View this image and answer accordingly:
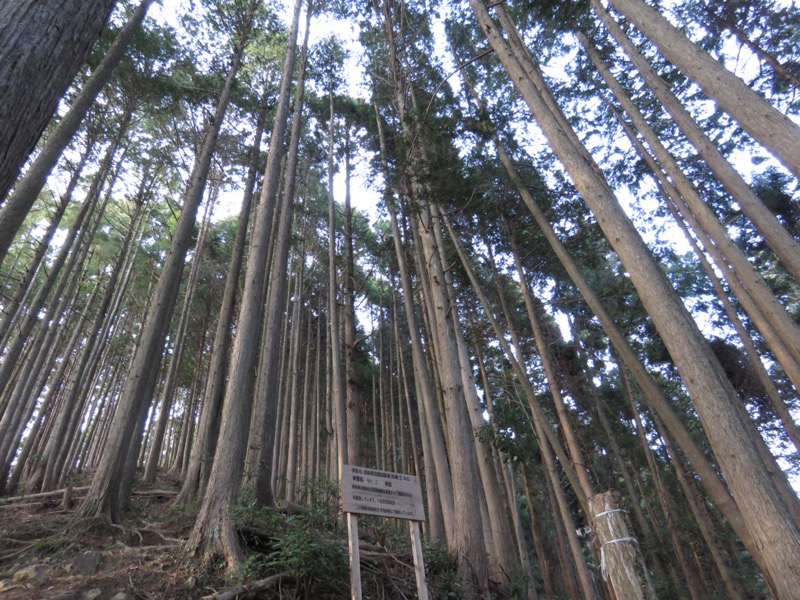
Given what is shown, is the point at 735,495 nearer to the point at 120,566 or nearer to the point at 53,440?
the point at 120,566

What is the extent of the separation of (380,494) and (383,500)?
0.19ft

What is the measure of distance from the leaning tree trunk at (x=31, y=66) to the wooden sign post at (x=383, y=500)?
10.1 feet

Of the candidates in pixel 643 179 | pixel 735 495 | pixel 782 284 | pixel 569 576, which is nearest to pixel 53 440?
pixel 735 495

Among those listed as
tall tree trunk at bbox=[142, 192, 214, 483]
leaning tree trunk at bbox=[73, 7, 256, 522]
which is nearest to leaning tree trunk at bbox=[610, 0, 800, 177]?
leaning tree trunk at bbox=[73, 7, 256, 522]

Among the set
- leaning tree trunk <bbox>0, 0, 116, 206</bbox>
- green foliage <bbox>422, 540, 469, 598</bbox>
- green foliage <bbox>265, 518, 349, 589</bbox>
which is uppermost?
leaning tree trunk <bbox>0, 0, 116, 206</bbox>

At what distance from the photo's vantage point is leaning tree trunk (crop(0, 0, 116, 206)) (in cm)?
154

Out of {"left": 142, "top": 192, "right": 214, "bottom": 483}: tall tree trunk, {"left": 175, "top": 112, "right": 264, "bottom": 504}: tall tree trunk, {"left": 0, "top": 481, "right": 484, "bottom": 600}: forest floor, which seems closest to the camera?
{"left": 0, "top": 481, "right": 484, "bottom": 600}: forest floor

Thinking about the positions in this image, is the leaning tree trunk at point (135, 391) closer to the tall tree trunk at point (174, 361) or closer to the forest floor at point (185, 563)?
the forest floor at point (185, 563)

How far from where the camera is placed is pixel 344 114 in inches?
502

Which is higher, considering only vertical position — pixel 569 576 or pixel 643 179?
pixel 643 179

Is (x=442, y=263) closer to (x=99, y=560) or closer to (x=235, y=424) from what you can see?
(x=235, y=424)

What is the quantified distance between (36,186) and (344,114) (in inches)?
360

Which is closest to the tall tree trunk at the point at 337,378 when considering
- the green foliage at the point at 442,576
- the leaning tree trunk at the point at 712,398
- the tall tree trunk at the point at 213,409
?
the tall tree trunk at the point at 213,409

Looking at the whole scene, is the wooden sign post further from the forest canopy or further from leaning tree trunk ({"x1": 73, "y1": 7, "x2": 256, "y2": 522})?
leaning tree trunk ({"x1": 73, "y1": 7, "x2": 256, "y2": 522})
